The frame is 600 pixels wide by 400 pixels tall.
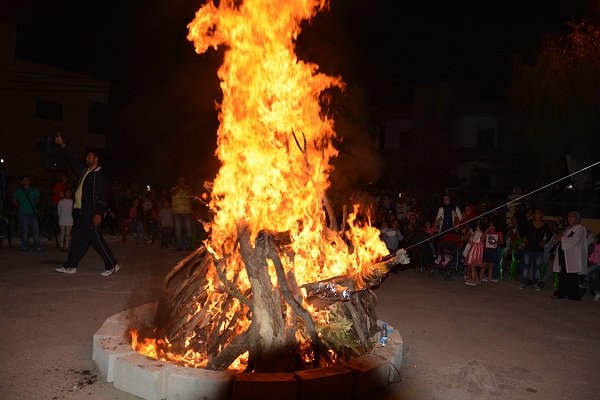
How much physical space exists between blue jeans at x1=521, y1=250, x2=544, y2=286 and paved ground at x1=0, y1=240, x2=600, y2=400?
43 centimetres

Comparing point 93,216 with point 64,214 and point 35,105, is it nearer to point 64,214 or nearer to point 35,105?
point 64,214

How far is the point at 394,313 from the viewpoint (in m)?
6.65

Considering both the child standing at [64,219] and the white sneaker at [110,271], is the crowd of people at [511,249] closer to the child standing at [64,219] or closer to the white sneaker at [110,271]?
the white sneaker at [110,271]

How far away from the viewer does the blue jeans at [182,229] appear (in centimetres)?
1236

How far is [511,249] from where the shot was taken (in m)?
10.9

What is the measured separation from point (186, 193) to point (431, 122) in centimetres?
2605

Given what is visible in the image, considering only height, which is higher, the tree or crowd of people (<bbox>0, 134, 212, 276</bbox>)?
the tree

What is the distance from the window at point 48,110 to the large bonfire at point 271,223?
27352mm

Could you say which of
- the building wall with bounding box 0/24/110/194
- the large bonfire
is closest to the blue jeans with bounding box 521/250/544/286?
the large bonfire

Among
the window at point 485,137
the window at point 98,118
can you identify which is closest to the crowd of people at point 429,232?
the window at point 485,137

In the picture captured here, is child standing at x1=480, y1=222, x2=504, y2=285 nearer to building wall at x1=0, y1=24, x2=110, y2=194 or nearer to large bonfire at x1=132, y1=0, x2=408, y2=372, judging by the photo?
large bonfire at x1=132, y1=0, x2=408, y2=372

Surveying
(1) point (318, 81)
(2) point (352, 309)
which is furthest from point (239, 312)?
(1) point (318, 81)

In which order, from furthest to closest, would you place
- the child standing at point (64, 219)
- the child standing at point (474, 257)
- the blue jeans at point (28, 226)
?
the child standing at point (64, 219) < the blue jeans at point (28, 226) < the child standing at point (474, 257)

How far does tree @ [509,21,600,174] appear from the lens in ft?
61.3
